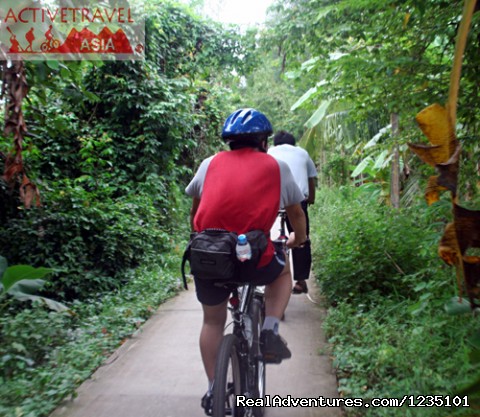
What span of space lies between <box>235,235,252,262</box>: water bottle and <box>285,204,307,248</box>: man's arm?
0.48 metres

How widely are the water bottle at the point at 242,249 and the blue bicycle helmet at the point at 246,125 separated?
1.85ft

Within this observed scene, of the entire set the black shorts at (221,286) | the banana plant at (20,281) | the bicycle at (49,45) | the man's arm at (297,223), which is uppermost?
the bicycle at (49,45)

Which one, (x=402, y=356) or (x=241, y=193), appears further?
(x=402, y=356)

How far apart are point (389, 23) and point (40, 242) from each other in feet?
14.9

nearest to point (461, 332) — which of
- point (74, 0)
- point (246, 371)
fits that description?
point (246, 371)

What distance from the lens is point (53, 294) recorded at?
6.06m

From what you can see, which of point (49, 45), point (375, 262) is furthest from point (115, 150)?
point (375, 262)

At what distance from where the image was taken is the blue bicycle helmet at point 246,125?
2.51 metres

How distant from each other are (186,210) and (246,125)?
8450 mm

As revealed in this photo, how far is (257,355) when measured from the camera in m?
2.78

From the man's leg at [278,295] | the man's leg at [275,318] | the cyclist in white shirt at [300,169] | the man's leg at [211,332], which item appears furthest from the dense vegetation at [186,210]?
the man's leg at [211,332]

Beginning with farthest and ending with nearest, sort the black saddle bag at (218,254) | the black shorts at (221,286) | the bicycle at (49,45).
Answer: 1. the bicycle at (49,45)
2. the black shorts at (221,286)
3. the black saddle bag at (218,254)

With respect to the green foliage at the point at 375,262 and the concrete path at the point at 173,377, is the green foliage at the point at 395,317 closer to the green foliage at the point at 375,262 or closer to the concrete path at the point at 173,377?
the green foliage at the point at 375,262

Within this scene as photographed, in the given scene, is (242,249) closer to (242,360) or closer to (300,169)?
(242,360)
